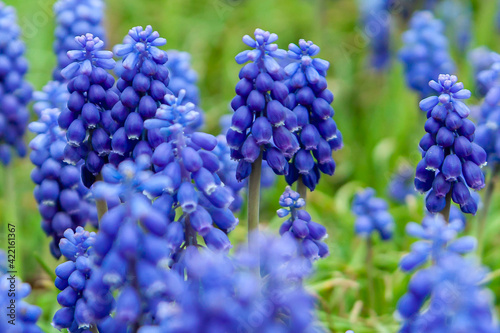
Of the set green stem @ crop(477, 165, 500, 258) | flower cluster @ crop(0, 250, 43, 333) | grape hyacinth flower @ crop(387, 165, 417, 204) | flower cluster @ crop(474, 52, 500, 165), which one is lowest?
flower cluster @ crop(0, 250, 43, 333)

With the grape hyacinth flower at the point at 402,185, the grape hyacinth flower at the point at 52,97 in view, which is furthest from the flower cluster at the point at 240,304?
the grape hyacinth flower at the point at 402,185

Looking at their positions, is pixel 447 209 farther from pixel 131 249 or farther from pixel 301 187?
pixel 131 249

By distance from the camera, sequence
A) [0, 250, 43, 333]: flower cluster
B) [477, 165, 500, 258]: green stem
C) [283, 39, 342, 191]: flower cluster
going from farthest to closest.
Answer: [477, 165, 500, 258]: green stem
[283, 39, 342, 191]: flower cluster
[0, 250, 43, 333]: flower cluster

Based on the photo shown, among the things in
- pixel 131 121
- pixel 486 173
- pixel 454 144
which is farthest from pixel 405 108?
pixel 131 121

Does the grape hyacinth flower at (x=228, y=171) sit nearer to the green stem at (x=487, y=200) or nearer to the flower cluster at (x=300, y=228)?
the flower cluster at (x=300, y=228)

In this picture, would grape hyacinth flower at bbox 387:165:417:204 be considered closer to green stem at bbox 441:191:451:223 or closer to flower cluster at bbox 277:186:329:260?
green stem at bbox 441:191:451:223

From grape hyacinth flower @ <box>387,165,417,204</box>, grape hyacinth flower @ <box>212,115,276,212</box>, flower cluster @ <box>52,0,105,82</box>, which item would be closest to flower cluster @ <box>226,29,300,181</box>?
grape hyacinth flower @ <box>212,115,276,212</box>
